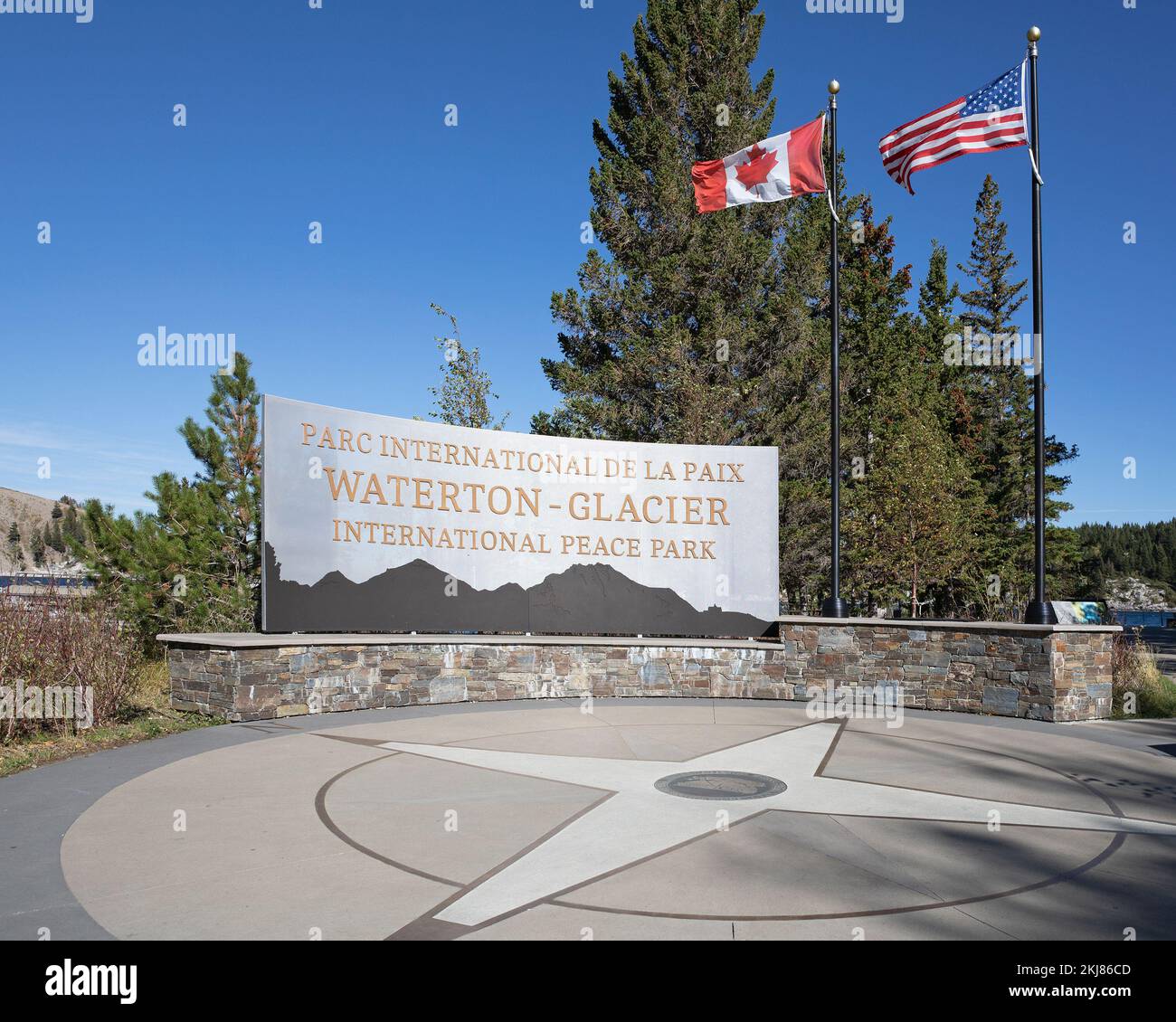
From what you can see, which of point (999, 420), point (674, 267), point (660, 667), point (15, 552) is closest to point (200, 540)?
point (15, 552)

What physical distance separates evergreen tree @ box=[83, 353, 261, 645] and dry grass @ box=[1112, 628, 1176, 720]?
14.1 m

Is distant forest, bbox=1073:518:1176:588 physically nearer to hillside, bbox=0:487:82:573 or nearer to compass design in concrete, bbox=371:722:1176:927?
hillside, bbox=0:487:82:573

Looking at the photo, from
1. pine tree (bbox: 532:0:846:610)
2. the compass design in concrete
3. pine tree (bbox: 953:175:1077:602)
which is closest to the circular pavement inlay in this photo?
the compass design in concrete

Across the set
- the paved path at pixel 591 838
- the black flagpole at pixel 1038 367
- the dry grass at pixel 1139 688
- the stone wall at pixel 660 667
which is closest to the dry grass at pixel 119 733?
the stone wall at pixel 660 667

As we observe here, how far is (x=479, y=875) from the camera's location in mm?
5234

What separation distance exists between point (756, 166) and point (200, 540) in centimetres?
1169

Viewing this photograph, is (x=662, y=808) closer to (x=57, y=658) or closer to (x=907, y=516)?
(x=57, y=658)

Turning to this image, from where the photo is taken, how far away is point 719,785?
7.71 m

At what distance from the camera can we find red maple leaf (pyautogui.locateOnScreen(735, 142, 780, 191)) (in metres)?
15.2

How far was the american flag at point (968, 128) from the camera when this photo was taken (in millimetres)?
12648
